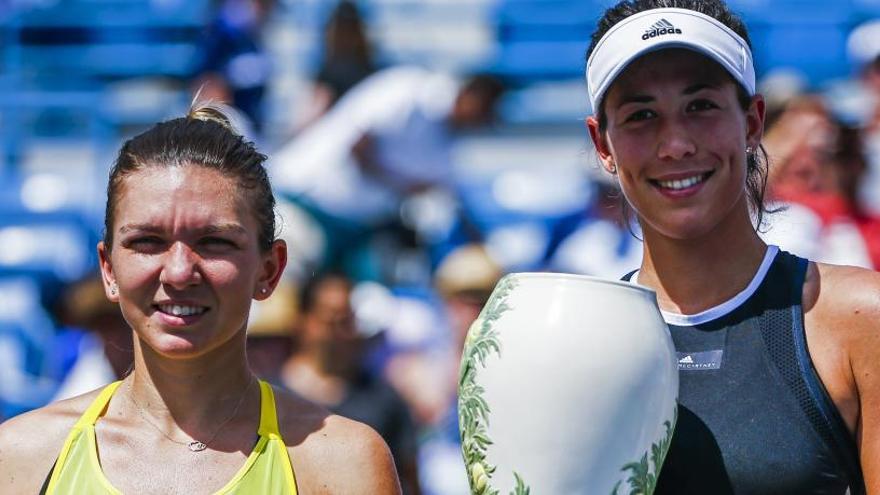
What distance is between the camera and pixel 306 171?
22.2 feet

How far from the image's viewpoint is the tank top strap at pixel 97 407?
8.84 feet

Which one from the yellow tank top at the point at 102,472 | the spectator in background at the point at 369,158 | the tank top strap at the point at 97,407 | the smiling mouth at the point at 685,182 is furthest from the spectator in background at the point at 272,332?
the smiling mouth at the point at 685,182

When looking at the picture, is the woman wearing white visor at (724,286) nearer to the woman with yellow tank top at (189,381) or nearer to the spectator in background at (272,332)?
the woman with yellow tank top at (189,381)

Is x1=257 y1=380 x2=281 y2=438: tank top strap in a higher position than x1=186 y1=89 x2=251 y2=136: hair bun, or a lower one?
lower

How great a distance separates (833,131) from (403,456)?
6.63 feet

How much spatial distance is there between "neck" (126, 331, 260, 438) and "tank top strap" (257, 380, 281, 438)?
0.03 meters

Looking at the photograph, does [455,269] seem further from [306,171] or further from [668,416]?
[668,416]

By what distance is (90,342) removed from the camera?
18.9ft

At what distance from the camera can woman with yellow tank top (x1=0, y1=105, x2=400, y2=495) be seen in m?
2.61

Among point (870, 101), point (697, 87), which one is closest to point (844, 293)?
point (697, 87)

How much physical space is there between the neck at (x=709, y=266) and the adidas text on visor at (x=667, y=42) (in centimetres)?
26

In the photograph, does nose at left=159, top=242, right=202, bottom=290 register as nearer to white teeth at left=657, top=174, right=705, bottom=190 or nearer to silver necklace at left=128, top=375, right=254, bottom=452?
silver necklace at left=128, top=375, right=254, bottom=452

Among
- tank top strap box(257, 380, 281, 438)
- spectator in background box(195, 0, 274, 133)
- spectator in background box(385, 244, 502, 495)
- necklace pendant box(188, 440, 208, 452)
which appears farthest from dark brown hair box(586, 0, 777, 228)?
spectator in background box(195, 0, 274, 133)

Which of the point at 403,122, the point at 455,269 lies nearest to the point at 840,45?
the point at 403,122
